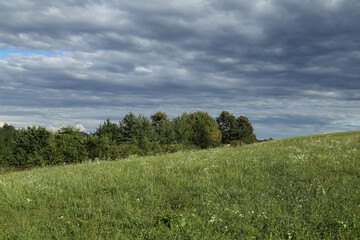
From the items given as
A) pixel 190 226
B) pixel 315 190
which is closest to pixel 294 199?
pixel 315 190

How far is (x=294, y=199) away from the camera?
6453 mm

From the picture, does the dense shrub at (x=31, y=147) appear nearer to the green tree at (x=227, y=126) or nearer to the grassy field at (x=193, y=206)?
the grassy field at (x=193, y=206)

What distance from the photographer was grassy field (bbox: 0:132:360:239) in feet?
16.6

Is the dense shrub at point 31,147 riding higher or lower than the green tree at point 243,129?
lower

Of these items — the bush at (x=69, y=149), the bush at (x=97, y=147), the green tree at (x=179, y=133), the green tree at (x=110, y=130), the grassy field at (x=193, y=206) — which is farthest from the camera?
the green tree at (x=179, y=133)

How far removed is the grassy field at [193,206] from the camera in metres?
5.05

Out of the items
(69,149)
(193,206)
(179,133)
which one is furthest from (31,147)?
(179,133)

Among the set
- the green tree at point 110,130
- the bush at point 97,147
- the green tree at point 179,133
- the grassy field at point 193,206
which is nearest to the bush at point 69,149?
the bush at point 97,147

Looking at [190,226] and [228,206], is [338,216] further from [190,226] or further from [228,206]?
[190,226]

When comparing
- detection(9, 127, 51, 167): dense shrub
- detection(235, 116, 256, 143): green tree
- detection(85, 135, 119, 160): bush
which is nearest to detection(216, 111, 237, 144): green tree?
detection(235, 116, 256, 143): green tree

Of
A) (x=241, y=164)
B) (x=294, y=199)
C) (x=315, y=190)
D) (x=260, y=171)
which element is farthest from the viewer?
(x=241, y=164)

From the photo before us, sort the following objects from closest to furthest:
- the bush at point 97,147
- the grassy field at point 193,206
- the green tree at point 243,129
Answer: the grassy field at point 193,206 → the bush at point 97,147 → the green tree at point 243,129

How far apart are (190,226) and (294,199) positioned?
3.21 meters

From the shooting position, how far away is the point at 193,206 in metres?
6.16
